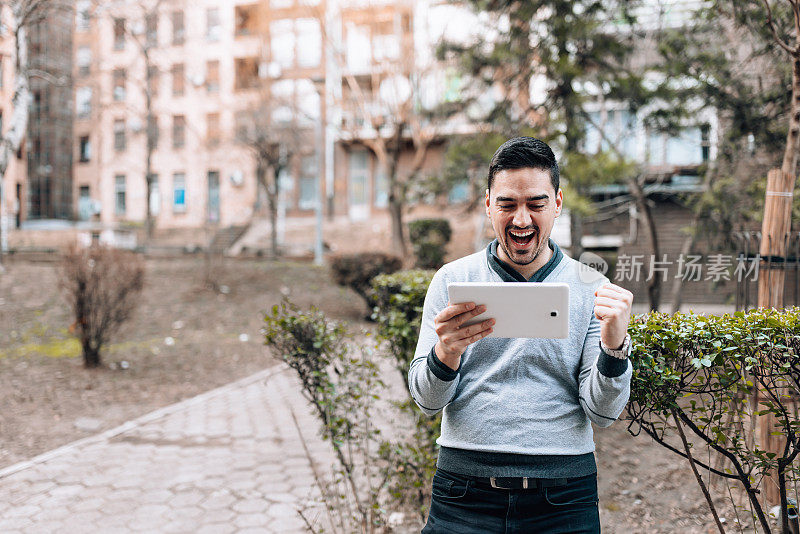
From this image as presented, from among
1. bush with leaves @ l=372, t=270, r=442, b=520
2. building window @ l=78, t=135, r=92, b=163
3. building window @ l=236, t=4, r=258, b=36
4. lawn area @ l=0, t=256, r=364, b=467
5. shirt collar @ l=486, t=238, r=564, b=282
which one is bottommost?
lawn area @ l=0, t=256, r=364, b=467

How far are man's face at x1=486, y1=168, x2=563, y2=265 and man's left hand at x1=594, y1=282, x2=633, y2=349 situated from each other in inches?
11.7

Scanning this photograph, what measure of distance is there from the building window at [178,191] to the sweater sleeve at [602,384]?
35.6 metres

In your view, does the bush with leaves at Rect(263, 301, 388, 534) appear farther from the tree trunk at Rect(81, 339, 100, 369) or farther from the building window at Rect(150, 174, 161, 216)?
the building window at Rect(150, 174, 161, 216)

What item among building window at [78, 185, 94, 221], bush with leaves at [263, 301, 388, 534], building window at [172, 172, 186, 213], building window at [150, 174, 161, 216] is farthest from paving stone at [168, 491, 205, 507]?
building window at [78, 185, 94, 221]

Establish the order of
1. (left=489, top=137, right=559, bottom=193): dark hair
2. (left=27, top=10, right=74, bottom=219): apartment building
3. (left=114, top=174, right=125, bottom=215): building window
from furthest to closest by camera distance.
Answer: (left=114, top=174, right=125, bottom=215): building window → (left=27, top=10, right=74, bottom=219): apartment building → (left=489, top=137, right=559, bottom=193): dark hair

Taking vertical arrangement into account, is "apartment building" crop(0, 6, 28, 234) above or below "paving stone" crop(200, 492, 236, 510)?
above

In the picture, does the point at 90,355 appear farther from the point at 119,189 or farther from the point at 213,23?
the point at 119,189

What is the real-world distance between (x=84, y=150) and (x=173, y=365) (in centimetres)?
3390

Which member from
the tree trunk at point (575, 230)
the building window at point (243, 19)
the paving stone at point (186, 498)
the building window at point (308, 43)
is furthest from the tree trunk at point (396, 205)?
the building window at point (243, 19)

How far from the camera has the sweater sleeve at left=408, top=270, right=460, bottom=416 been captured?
1892 millimetres

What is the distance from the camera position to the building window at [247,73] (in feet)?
72.7

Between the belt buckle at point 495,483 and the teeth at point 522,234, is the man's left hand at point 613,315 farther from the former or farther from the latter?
the belt buckle at point 495,483

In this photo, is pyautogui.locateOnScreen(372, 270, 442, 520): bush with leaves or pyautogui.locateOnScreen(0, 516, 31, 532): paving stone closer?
pyautogui.locateOnScreen(372, 270, 442, 520): bush with leaves

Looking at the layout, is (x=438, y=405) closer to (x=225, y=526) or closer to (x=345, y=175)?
(x=225, y=526)
